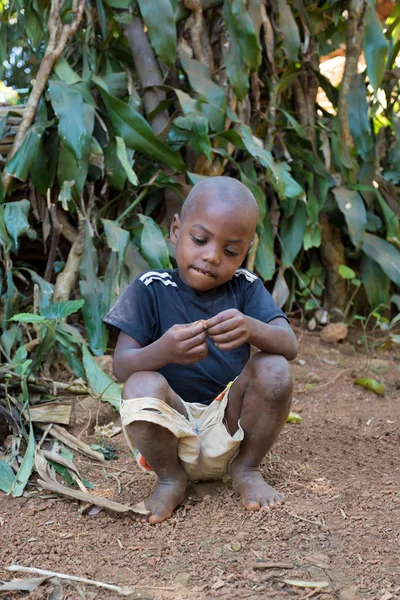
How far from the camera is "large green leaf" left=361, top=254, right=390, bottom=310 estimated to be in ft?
12.3

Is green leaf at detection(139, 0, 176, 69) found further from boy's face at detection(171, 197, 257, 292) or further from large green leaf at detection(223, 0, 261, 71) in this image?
boy's face at detection(171, 197, 257, 292)

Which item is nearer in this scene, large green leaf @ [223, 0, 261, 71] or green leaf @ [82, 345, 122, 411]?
green leaf @ [82, 345, 122, 411]

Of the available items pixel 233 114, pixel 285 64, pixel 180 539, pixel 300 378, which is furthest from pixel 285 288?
pixel 180 539

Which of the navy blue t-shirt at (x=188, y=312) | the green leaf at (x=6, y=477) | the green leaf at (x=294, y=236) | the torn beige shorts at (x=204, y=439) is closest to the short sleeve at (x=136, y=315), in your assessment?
the navy blue t-shirt at (x=188, y=312)

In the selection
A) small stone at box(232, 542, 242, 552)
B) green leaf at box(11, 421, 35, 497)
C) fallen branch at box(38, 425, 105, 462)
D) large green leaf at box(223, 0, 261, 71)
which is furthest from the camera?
large green leaf at box(223, 0, 261, 71)

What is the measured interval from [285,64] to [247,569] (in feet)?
9.98

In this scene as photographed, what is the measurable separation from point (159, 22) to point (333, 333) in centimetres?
179

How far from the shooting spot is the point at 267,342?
1792 millimetres

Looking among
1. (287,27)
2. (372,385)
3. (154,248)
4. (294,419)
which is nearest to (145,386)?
(294,419)

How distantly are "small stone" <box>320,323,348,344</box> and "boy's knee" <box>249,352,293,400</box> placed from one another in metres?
1.87

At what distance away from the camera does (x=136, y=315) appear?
6.14 feet

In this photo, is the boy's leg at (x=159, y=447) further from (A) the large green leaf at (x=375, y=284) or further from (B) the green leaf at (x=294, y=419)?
(A) the large green leaf at (x=375, y=284)

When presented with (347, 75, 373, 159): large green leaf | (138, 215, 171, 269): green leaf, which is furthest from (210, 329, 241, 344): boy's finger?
(347, 75, 373, 159): large green leaf

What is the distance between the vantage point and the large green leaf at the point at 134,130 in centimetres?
301
